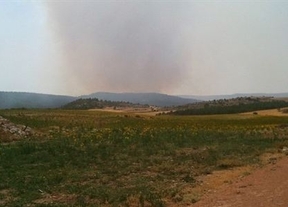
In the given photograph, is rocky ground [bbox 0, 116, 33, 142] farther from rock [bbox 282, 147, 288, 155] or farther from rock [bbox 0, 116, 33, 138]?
rock [bbox 282, 147, 288, 155]

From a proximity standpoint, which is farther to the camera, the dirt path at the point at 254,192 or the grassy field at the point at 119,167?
the grassy field at the point at 119,167

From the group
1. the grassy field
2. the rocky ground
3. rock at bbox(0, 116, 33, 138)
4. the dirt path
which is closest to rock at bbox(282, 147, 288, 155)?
the grassy field

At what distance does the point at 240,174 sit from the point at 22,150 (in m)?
15.7

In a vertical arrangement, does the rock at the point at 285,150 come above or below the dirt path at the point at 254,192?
below

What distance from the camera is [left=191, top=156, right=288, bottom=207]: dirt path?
14.1 metres

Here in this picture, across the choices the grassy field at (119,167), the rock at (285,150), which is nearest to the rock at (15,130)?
the grassy field at (119,167)

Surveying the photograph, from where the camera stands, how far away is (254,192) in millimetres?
15898

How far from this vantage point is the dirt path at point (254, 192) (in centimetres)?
1412

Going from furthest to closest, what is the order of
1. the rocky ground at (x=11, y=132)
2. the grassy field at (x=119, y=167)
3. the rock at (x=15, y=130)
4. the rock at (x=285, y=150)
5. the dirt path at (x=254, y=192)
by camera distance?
the rock at (x=15, y=130) < the rocky ground at (x=11, y=132) < the rock at (x=285, y=150) < the grassy field at (x=119, y=167) < the dirt path at (x=254, y=192)

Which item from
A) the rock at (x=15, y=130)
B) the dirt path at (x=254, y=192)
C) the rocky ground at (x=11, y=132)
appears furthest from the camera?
the rock at (x=15, y=130)

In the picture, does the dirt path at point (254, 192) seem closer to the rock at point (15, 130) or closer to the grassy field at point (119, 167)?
the grassy field at point (119, 167)

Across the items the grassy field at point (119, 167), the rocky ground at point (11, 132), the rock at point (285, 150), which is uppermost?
the rocky ground at point (11, 132)

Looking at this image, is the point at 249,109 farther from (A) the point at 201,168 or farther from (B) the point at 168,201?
(B) the point at 168,201

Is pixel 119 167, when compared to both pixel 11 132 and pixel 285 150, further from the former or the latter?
pixel 11 132
